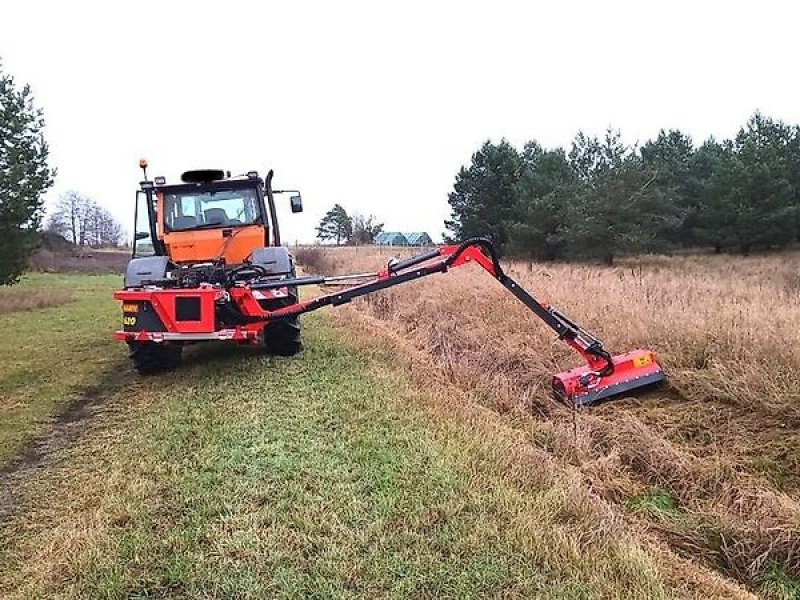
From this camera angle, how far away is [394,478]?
150 inches

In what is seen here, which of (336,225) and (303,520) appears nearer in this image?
(303,520)

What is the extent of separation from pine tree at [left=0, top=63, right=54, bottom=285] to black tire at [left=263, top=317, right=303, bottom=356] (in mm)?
10372

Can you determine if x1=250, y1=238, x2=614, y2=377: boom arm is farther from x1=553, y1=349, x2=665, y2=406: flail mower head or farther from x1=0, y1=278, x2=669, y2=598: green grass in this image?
x1=0, y1=278, x2=669, y2=598: green grass

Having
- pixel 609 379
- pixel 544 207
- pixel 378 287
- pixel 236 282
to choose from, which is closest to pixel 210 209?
pixel 236 282

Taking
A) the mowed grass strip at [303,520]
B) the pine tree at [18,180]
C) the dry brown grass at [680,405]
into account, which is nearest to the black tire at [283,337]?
the dry brown grass at [680,405]

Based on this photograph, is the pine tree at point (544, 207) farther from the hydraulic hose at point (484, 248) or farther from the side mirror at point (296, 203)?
the hydraulic hose at point (484, 248)

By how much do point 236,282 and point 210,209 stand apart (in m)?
1.97

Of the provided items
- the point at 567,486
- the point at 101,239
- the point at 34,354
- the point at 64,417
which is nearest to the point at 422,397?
the point at 567,486

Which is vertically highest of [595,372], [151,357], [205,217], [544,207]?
[544,207]

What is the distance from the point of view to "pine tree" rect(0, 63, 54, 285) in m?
14.8

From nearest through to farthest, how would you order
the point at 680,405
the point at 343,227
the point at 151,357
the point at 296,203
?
the point at 680,405
the point at 151,357
the point at 296,203
the point at 343,227

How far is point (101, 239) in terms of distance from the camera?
72.9 meters

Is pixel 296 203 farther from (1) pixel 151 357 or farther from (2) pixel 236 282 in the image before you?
(1) pixel 151 357

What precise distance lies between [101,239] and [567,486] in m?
78.1
